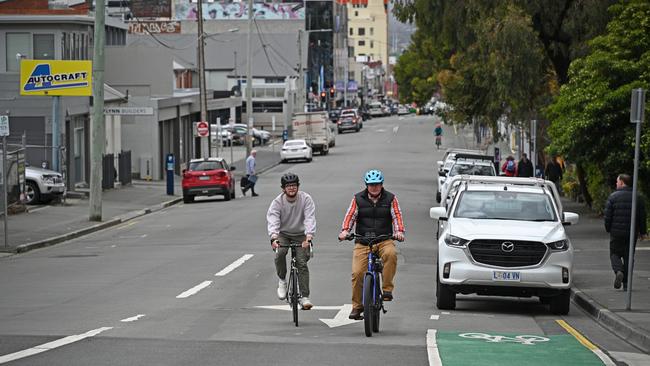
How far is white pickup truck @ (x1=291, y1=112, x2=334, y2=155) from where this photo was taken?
80.5 meters

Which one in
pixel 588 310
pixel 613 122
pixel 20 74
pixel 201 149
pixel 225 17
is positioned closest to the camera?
pixel 588 310

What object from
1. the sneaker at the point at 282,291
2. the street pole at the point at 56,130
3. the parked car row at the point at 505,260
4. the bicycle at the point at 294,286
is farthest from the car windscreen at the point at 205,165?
the bicycle at the point at 294,286

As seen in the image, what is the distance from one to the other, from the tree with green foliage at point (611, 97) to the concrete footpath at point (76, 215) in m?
13.3

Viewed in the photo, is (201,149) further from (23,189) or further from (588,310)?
(588,310)

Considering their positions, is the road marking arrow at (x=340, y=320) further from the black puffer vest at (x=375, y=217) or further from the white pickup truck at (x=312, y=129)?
the white pickup truck at (x=312, y=129)

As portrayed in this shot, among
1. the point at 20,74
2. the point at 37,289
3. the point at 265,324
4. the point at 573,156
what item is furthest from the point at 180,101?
the point at 265,324

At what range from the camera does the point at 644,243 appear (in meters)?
27.5

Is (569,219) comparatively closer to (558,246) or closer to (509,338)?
(558,246)

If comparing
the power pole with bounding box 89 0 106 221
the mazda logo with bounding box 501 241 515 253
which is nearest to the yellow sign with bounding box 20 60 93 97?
the power pole with bounding box 89 0 106 221

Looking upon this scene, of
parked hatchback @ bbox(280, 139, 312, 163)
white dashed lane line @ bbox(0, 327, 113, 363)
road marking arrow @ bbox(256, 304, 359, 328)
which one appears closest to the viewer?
white dashed lane line @ bbox(0, 327, 113, 363)

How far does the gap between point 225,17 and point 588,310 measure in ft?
435

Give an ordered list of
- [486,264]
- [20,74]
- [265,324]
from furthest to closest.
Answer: [20,74]
[486,264]
[265,324]

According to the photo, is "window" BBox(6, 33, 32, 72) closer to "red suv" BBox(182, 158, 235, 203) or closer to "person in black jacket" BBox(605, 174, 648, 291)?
"red suv" BBox(182, 158, 235, 203)

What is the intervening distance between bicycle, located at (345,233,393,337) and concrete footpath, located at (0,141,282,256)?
15137mm
